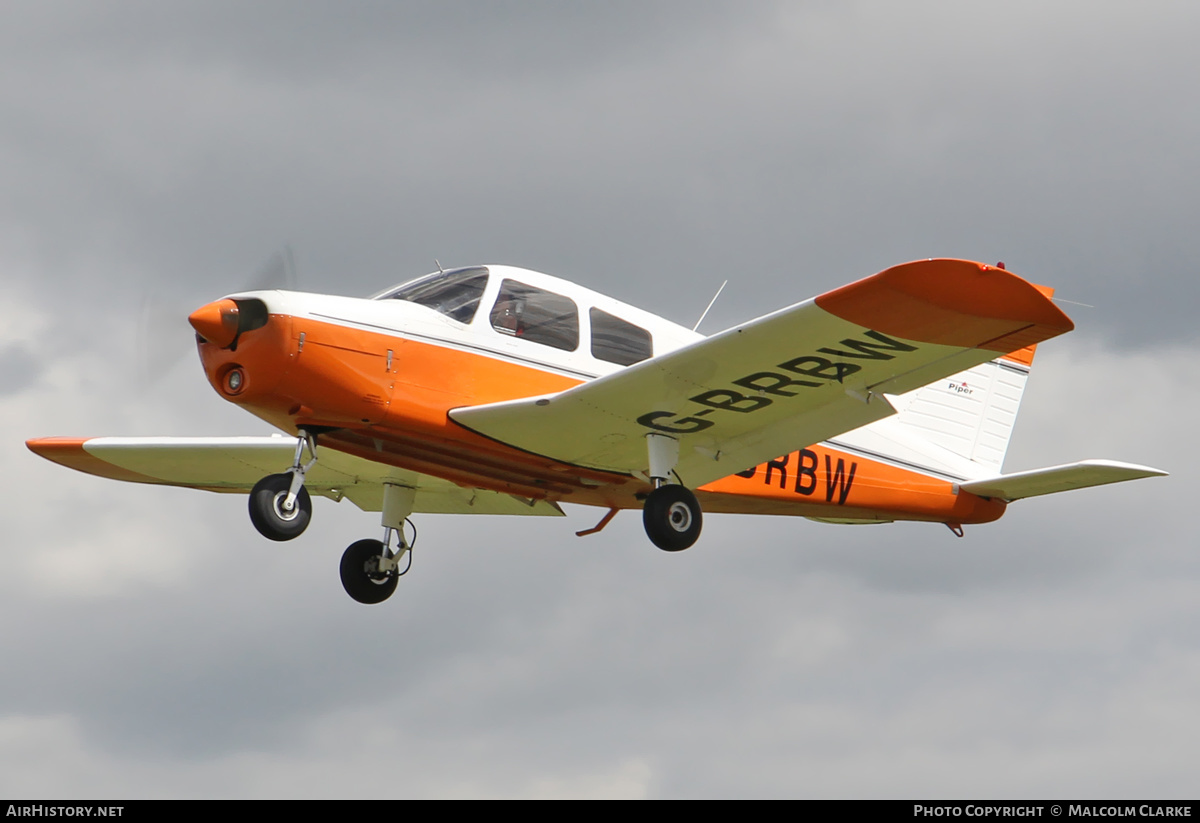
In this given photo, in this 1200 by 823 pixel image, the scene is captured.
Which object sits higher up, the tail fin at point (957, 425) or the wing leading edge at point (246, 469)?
the tail fin at point (957, 425)

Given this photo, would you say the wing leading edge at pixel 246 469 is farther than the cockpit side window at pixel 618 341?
Yes

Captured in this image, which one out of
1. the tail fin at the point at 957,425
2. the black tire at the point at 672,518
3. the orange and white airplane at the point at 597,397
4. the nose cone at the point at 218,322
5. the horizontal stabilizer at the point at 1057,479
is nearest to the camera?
the orange and white airplane at the point at 597,397

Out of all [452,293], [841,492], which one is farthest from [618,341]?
[841,492]

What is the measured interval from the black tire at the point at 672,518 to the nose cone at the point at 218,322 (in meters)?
3.82

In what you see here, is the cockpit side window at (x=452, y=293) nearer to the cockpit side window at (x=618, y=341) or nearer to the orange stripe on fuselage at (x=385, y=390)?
the orange stripe on fuselage at (x=385, y=390)

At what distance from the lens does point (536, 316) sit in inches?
507

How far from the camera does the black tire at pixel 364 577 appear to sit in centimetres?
1434

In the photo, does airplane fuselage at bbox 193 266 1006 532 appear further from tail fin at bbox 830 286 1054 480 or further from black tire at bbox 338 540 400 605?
black tire at bbox 338 540 400 605

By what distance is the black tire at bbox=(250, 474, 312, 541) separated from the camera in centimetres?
Result: 1170

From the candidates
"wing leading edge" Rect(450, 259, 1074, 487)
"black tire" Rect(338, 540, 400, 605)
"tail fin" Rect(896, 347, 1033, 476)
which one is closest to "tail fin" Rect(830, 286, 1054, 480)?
"tail fin" Rect(896, 347, 1033, 476)

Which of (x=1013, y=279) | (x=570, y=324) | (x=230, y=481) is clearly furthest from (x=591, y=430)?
(x=230, y=481)

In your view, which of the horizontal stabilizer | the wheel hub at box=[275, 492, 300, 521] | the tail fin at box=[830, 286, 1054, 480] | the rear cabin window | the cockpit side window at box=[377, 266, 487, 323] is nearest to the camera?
the wheel hub at box=[275, 492, 300, 521]

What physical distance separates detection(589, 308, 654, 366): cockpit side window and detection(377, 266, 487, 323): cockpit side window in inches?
43.7

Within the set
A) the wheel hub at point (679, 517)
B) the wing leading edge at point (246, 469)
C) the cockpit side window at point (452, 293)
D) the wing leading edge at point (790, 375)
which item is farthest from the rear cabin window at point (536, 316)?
the wing leading edge at point (246, 469)
